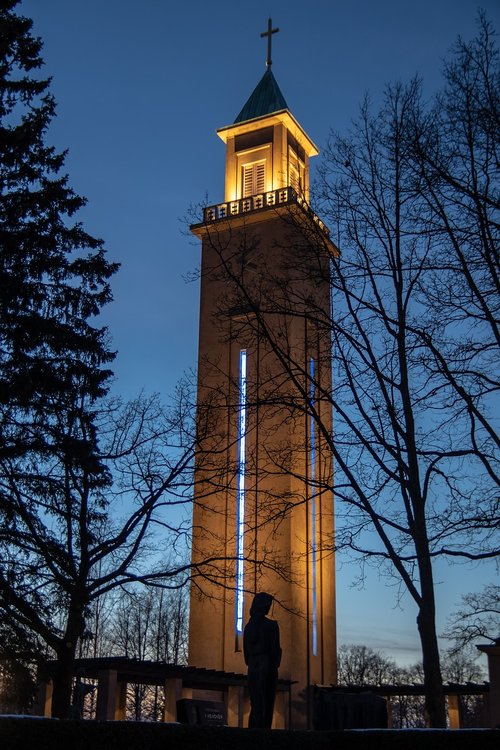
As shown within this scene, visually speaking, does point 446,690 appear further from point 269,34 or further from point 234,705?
point 269,34

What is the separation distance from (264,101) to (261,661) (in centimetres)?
3859

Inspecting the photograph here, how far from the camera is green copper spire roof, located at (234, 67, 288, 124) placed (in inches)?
1786

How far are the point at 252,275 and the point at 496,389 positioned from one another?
1074 inches

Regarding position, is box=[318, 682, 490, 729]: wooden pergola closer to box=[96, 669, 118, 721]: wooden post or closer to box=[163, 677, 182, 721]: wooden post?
box=[163, 677, 182, 721]: wooden post

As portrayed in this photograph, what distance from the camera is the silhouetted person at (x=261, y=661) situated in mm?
12680

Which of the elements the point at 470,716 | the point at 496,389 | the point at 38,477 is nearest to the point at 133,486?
the point at 38,477

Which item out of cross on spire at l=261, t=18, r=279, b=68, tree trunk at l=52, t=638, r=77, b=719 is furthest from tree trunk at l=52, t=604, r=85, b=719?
cross on spire at l=261, t=18, r=279, b=68

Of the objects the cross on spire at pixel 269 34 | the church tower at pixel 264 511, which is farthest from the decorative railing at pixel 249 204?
the cross on spire at pixel 269 34

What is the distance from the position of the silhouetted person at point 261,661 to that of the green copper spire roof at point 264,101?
36.0m

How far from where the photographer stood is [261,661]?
12867mm

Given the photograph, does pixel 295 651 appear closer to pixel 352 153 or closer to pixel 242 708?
pixel 242 708

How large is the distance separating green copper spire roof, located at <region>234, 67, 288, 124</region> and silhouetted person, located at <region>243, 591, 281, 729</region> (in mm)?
35974

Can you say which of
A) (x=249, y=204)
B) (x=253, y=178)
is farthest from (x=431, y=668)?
(x=253, y=178)

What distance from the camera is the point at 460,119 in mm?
12984
